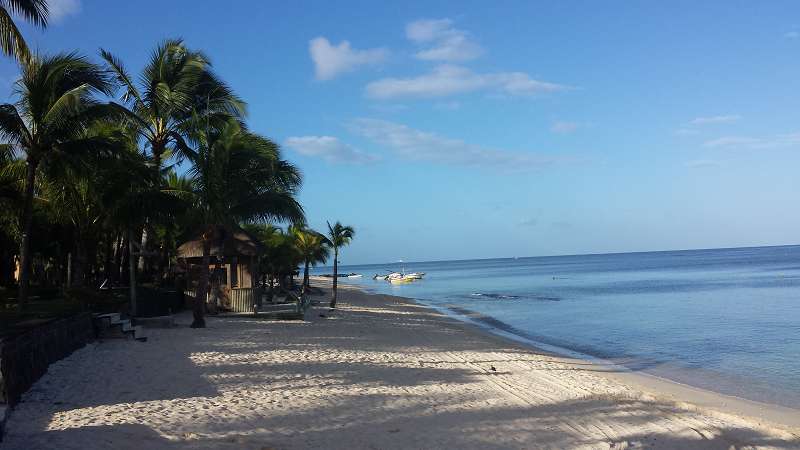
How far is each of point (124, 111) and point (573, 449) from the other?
1382 cm

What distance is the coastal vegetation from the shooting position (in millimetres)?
13477

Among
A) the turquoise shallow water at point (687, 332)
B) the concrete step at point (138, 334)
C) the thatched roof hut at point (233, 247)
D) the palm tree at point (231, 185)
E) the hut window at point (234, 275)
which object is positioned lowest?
the turquoise shallow water at point (687, 332)

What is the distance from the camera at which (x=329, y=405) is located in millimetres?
8055

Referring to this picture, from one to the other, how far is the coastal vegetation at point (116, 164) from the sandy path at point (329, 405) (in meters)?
3.73

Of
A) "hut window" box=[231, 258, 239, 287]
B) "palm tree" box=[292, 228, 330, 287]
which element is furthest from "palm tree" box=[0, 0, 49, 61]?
"palm tree" box=[292, 228, 330, 287]

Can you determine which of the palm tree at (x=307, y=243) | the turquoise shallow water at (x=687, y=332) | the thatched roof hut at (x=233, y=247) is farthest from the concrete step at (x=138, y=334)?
the palm tree at (x=307, y=243)

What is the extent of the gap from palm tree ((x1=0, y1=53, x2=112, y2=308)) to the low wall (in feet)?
9.94

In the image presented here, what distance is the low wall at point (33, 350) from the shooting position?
21.6 ft

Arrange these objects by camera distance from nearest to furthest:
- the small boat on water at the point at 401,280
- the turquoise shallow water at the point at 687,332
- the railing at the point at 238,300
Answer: the turquoise shallow water at the point at 687,332 < the railing at the point at 238,300 < the small boat on water at the point at 401,280

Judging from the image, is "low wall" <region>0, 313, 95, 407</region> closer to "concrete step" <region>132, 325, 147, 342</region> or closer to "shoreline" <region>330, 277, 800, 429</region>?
"concrete step" <region>132, 325, 147, 342</region>

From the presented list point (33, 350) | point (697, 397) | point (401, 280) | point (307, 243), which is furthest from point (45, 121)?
point (401, 280)

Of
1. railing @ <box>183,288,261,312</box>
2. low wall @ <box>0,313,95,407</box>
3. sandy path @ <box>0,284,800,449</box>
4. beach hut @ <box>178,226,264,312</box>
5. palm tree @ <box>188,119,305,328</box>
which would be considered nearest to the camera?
sandy path @ <box>0,284,800,449</box>

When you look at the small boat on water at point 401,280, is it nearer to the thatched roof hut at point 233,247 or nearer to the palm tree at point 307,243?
the palm tree at point 307,243

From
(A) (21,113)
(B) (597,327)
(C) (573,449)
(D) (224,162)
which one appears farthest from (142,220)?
(B) (597,327)
